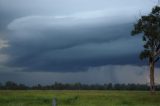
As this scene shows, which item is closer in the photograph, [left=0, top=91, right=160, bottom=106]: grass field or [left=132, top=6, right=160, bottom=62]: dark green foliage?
[left=0, top=91, right=160, bottom=106]: grass field

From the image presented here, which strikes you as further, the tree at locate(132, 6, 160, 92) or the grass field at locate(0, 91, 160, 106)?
the tree at locate(132, 6, 160, 92)

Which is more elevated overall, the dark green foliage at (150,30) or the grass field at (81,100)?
the dark green foliage at (150,30)

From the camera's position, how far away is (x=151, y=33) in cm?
6831

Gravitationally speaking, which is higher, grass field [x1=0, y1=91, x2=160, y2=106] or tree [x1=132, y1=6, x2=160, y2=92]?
tree [x1=132, y1=6, x2=160, y2=92]

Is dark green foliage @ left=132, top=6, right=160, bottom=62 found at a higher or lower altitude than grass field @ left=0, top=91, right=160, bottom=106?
higher

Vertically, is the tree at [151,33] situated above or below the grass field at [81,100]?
above

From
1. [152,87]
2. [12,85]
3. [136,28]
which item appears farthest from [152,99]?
[12,85]

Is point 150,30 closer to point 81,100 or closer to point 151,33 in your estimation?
point 151,33

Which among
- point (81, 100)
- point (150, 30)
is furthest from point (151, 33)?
point (81, 100)

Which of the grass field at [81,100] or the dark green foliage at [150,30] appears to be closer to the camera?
the grass field at [81,100]

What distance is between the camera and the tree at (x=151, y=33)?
6881 cm

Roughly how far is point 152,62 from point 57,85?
117167 millimetres

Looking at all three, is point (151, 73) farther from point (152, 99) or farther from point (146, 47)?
point (152, 99)

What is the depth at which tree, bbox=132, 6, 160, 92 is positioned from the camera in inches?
2709
